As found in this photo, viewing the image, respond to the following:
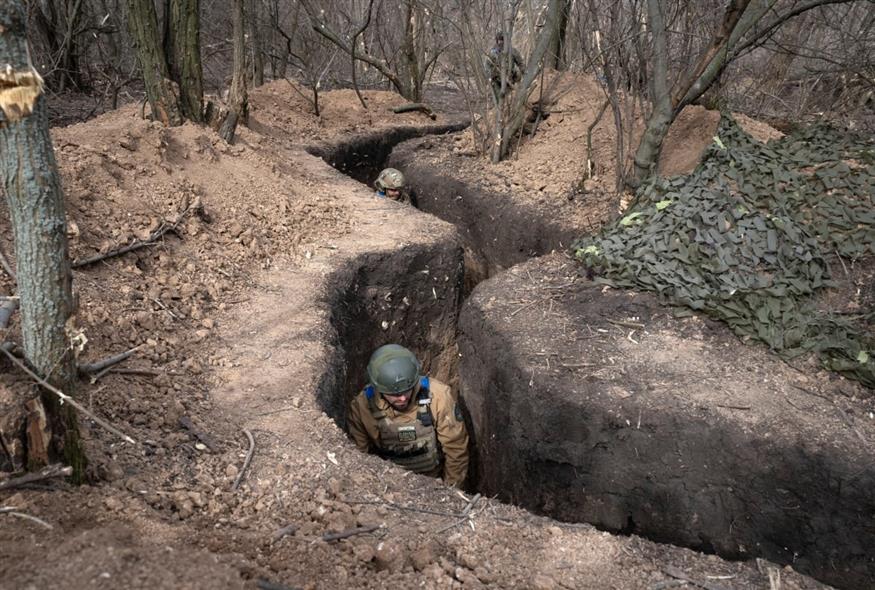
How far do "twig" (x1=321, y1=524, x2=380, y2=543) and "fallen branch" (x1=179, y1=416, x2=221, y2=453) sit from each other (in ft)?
2.95

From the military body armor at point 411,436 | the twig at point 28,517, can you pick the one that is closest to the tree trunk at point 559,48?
the military body armor at point 411,436

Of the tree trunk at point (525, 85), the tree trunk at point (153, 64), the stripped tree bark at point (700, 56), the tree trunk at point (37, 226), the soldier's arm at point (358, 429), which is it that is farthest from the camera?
the tree trunk at point (525, 85)

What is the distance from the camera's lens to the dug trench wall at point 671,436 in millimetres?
3459

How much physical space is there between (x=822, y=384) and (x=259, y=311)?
154 inches

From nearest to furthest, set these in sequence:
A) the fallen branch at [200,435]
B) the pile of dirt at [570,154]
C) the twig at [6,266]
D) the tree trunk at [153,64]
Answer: the fallen branch at [200,435], the twig at [6,266], the tree trunk at [153,64], the pile of dirt at [570,154]

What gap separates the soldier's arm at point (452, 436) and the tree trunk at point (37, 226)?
2600 mm

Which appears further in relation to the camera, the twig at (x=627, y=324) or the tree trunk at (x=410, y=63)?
the tree trunk at (x=410, y=63)

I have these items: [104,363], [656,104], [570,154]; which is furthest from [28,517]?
[570,154]

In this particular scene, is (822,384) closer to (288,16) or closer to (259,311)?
(259,311)

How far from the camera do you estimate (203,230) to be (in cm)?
554

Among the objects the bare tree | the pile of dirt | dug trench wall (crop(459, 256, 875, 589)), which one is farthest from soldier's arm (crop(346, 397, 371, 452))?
the bare tree

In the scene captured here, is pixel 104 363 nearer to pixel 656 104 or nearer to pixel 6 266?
pixel 6 266

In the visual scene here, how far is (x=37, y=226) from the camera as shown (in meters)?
2.18

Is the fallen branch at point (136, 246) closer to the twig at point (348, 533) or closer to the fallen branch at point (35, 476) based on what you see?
the fallen branch at point (35, 476)
